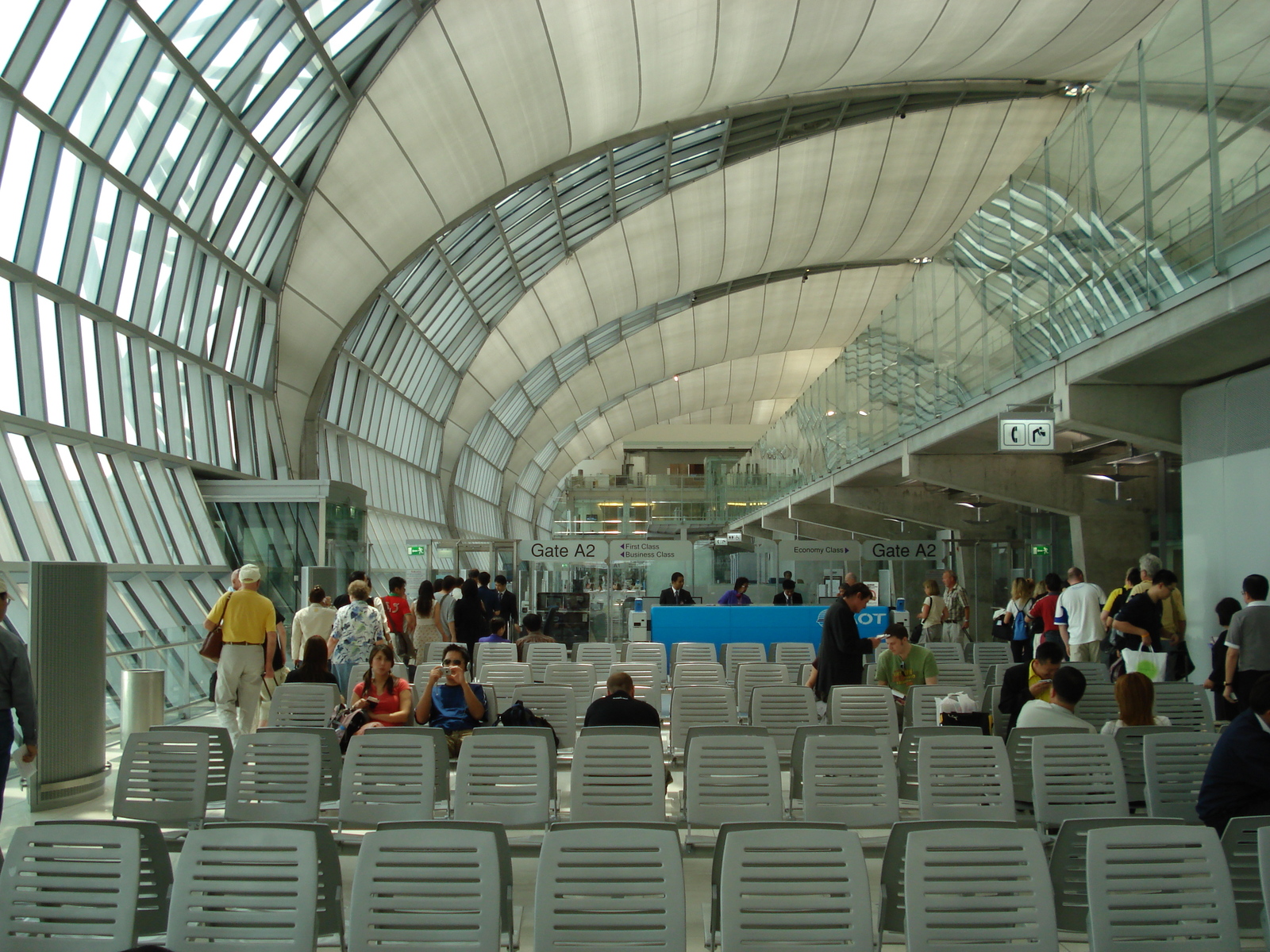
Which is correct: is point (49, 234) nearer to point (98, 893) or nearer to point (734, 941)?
point (98, 893)

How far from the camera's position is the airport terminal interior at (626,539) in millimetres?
3881

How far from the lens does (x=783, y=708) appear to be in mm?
8711

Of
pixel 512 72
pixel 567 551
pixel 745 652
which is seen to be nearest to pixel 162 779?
pixel 745 652

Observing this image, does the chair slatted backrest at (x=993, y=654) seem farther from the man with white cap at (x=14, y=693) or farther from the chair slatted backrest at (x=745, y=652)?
the man with white cap at (x=14, y=693)

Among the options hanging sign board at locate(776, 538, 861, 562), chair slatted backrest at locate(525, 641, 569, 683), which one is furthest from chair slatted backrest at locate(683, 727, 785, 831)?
hanging sign board at locate(776, 538, 861, 562)

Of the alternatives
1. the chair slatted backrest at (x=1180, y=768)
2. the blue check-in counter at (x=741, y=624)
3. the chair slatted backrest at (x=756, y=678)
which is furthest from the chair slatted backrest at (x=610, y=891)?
the blue check-in counter at (x=741, y=624)

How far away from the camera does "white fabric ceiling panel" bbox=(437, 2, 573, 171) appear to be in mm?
19141

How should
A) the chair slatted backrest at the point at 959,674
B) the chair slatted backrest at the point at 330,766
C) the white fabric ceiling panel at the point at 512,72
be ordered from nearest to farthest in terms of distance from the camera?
1. the chair slatted backrest at the point at 330,766
2. the chair slatted backrest at the point at 959,674
3. the white fabric ceiling panel at the point at 512,72

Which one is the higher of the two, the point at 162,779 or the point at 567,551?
the point at 567,551

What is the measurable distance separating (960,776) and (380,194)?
19.6 meters

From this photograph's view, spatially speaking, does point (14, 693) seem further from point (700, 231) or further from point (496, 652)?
point (700, 231)

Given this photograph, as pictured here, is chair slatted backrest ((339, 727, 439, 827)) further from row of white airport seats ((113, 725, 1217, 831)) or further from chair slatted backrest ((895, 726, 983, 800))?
chair slatted backrest ((895, 726, 983, 800))

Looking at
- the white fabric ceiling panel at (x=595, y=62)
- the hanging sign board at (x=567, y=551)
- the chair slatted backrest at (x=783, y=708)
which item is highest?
the white fabric ceiling panel at (x=595, y=62)

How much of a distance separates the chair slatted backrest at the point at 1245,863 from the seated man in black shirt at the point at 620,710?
3.69 metres
